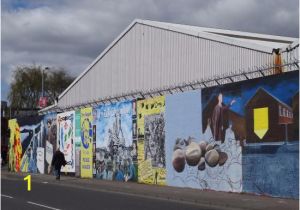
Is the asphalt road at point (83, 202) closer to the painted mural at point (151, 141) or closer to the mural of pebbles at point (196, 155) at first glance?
the mural of pebbles at point (196, 155)

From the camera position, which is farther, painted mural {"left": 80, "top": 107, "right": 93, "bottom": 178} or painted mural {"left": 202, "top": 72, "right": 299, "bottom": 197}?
painted mural {"left": 80, "top": 107, "right": 93, "bottom": 178}

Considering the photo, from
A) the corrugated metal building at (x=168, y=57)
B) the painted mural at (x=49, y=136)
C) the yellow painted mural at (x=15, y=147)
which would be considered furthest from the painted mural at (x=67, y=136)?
the yellow painted mural at (x=15, y=147)

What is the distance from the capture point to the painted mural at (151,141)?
2500cm

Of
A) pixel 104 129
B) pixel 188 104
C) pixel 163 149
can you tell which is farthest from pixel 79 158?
pixel 188 104

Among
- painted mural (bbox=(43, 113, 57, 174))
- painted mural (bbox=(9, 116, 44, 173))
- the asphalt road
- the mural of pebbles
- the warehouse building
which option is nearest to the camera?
the asphalt road

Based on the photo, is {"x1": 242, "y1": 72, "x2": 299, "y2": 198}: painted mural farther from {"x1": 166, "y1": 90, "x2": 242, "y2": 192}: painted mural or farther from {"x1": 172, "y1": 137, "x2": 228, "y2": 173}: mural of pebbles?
{"x1": 172, "y1": 137, "x2": 228, "y2": 173}: mural of pebbles

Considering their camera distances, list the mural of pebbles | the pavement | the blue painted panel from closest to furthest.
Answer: the pavement
the blue painted panel
the mural of pebbles

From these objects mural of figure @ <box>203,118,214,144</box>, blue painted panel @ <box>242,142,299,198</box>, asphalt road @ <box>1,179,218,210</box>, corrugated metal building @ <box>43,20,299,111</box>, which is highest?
corrugated metal building @ <box>43,20,299,111</box>

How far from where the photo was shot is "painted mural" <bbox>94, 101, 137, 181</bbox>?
27.6m

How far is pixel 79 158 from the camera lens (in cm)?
→ 3231

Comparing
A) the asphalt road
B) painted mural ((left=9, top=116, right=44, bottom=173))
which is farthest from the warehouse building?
the asphalt road

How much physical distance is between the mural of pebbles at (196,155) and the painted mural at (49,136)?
13.6m

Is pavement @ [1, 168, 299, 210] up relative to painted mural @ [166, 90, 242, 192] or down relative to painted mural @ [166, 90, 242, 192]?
down

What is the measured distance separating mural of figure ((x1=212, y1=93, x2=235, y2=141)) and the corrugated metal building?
2.82 meters
